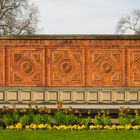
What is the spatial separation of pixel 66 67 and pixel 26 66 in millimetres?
1613

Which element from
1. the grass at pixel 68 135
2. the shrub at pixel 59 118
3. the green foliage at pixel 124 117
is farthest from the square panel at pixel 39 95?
the grass at pixel 68 135

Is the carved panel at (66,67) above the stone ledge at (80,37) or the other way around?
the other way around

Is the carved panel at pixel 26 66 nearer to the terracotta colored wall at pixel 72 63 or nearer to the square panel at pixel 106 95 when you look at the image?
the terracotta colored wall at pixel 72 63

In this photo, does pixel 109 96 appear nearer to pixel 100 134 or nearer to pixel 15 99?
pixel 15 99

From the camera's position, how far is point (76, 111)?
35.2 ft

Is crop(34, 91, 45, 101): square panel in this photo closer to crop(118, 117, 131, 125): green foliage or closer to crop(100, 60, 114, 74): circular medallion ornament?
crop(100, 60, 114, 74): circular medallion ornament

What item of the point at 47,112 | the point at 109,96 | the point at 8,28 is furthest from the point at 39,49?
the point at 8,28

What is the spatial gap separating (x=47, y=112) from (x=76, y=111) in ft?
2.30

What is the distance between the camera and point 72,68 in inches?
720

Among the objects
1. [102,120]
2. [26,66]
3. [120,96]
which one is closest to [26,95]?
[26,66]

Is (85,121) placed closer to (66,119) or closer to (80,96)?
(66,119)

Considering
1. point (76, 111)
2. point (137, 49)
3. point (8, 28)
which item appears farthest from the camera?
point (8, 28)

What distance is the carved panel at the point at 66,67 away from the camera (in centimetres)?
1820

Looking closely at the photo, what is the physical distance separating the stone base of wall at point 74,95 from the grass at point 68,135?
7991 mm
